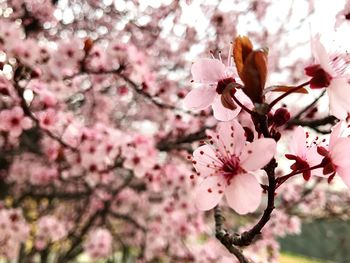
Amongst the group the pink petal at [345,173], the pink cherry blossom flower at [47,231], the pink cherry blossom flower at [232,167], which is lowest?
the pink cherry blossom flower at [47,231]

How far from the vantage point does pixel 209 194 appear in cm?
95

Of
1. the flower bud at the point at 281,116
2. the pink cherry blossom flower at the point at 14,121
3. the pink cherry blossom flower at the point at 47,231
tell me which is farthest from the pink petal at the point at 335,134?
the pink cherry blossom flower at the point at 47,231

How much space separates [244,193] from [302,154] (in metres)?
0.21

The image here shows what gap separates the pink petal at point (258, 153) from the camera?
2.60 ft

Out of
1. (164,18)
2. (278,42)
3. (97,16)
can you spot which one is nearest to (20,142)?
(97,16)

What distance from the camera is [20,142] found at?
431 centimetres

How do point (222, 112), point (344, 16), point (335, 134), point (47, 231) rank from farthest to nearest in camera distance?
point (47, 231) < point (344, 16) < point (222, 112) < point (335, 134)

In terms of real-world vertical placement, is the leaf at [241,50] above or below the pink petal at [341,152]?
above

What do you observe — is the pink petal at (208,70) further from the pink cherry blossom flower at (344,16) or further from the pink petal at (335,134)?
the pink cherry blossom flower at (344,16)

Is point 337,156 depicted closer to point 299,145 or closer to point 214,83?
point 299,145

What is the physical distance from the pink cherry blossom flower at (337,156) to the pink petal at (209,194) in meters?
0.25

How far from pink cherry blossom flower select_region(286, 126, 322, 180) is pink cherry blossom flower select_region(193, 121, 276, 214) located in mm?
120

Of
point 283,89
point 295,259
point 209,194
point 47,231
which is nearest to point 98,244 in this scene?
point 47,231

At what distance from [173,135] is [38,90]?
5.00 feet
